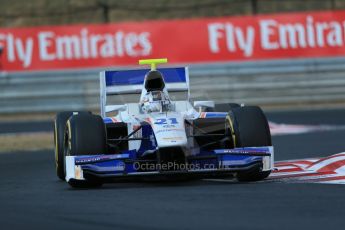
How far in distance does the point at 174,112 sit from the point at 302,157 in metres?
2.89

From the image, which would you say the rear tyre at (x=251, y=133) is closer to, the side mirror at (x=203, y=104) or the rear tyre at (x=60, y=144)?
the side mirror at (x=203, y=104)

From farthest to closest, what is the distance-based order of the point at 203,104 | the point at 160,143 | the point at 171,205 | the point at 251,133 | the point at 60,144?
the point at 203,104
the point at 60,144
the point at 251,133
the point at 160,143
the point at 171,205

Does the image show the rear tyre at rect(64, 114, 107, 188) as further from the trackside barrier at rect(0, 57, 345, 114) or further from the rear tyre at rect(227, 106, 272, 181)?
the trackside barrier at rect(0, 57, 345, 114)

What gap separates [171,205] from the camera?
8.19 meters

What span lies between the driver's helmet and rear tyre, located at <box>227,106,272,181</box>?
0.88 m

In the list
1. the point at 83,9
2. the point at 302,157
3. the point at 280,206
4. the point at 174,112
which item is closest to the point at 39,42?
the point at 83,9

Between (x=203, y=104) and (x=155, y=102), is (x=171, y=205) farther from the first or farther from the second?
(x=203, y=104)

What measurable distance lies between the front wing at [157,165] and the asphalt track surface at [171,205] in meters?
0.15

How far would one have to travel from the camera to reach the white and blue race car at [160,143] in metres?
9.68

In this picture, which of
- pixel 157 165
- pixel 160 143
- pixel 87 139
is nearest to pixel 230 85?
pixel 87 139

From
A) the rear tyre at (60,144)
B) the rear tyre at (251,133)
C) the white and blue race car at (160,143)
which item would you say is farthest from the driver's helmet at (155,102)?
the rear tyre at (251,133)

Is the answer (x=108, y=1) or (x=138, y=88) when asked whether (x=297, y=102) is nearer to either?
(x=108, y=1)

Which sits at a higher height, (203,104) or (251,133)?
(203,104)

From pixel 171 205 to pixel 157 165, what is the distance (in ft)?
4.96
